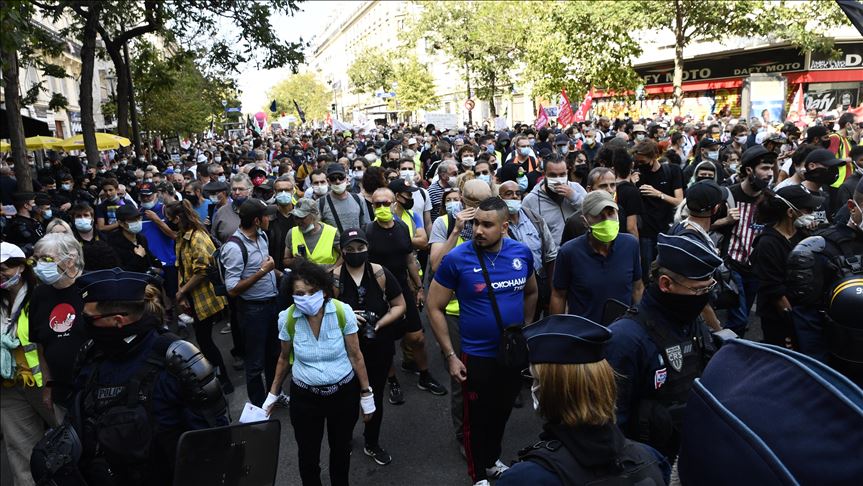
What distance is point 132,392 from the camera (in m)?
2.57

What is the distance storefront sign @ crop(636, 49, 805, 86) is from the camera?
2977 cm

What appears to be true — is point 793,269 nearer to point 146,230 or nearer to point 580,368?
point 580,368

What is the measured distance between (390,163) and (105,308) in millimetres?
8859

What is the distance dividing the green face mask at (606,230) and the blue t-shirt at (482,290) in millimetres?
569

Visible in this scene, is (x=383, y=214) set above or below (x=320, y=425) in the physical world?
above

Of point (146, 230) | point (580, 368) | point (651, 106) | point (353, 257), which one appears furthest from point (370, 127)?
point (580, 368)

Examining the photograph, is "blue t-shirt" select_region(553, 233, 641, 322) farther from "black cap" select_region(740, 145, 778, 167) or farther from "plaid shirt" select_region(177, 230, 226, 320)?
"plaid shirt" select_region(177, 230, 226, 320)

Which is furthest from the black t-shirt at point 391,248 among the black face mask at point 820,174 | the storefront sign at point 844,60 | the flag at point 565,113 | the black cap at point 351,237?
the storefront sign at point 844,60

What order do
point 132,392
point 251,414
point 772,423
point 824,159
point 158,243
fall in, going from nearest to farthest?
1. point 772,423
2. point 132,392
3. point 251,414
4. point 824,159
5. point 158,243

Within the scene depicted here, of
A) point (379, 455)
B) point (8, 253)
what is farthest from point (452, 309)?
point (8, 253)

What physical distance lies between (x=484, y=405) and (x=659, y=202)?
4059mm

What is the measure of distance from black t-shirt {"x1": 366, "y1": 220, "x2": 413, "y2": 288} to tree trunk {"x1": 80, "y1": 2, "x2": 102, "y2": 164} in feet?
39.2

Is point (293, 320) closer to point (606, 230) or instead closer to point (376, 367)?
point (376, 367)

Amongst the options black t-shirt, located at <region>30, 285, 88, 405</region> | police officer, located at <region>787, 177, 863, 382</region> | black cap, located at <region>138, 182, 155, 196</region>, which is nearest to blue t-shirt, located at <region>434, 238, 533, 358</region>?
police officer, located at <region>787, 177, 863, 382</region>
